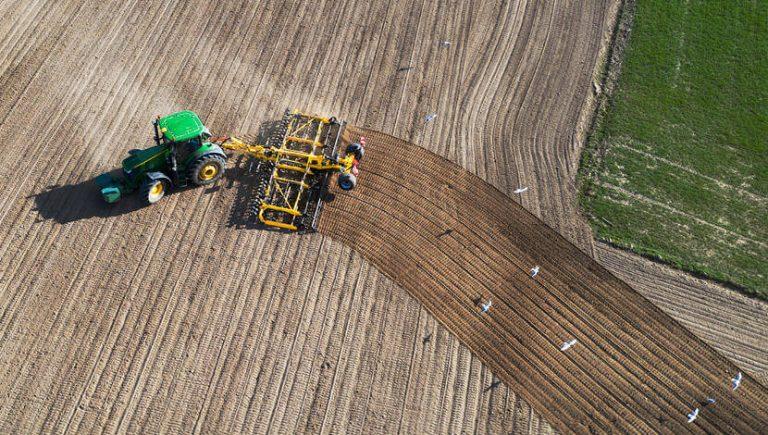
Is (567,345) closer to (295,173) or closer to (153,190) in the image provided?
(295,173)

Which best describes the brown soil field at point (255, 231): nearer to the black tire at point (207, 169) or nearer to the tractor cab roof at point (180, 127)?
the black tire at point (207, 169)

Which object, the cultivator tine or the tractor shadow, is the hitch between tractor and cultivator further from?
the tractor shadow

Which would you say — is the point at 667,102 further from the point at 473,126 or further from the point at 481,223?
the point at 481,223

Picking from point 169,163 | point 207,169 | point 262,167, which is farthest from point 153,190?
point 262,167

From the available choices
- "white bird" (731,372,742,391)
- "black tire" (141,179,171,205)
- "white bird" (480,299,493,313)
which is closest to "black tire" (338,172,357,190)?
"black tire" (141,179,171,205)

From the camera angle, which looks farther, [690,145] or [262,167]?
[690,145]

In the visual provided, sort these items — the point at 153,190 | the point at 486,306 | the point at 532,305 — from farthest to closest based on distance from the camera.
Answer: the point at 153,190 → the point at 532,305 → the point at 486,306
